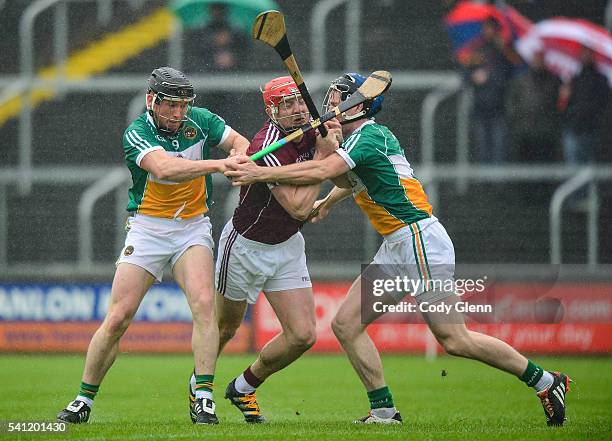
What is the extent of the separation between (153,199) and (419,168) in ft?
16.6

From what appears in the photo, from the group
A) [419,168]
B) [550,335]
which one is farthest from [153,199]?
[550,335]

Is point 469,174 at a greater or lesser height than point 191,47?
lesser

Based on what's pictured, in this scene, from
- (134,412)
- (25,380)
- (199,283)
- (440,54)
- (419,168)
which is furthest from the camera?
(440,54)

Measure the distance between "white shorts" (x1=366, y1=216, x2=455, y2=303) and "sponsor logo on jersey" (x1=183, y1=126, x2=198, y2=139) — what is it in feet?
3.99

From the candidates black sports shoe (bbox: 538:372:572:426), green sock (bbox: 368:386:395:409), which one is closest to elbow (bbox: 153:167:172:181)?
green sock (bbox: 368:386:395:409)

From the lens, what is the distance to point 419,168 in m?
11.4

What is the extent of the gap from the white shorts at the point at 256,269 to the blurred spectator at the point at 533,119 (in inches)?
217

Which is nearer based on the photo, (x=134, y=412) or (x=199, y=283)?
(x=199, y=283)

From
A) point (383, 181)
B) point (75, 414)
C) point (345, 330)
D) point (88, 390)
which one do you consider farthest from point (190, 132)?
point (75, 414)

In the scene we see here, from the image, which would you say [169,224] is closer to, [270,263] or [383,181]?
[270,263]

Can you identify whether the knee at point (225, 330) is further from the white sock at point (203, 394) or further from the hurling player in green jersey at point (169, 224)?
the white sock at point (203, 394)

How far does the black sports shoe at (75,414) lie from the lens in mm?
6473

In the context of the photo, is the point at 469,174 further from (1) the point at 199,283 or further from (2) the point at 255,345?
(1) the point at 199,283

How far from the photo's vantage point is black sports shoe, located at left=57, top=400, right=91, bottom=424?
6.47 m
